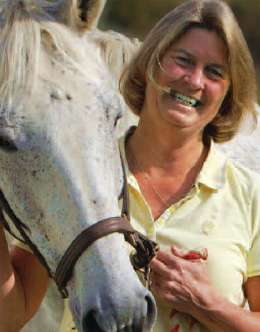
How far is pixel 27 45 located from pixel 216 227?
2.45ft

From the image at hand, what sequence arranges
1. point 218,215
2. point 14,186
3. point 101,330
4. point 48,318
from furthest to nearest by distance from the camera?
point 48,318
point 218,215
point 14,186
point 101,330

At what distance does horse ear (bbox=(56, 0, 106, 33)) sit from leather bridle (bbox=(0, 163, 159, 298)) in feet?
1.70

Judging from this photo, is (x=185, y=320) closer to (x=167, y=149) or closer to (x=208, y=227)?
(x=208, y=227)

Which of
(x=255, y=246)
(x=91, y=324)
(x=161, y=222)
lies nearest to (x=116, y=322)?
(x=91, y=324)

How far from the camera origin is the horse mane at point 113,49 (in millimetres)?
1522

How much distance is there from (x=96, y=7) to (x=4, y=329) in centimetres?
98

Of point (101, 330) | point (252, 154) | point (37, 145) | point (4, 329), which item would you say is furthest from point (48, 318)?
point (252, 154)

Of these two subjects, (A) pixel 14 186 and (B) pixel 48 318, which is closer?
(A) pixel 14 186

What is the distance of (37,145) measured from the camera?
1.22 meters

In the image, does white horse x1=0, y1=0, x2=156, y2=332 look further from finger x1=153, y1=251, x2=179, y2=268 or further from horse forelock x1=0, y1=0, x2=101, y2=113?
finger x1=153, y1=251, x2=179, y2=268

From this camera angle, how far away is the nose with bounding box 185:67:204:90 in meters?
1.59

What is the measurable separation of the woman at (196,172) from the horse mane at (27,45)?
1.20 feet

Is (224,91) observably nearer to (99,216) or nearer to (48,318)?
(99,216)

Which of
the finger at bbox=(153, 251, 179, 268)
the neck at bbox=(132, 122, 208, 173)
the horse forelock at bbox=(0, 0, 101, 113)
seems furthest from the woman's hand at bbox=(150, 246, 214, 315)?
the horse forelock at bbox=(0, 0, 101, 113)
